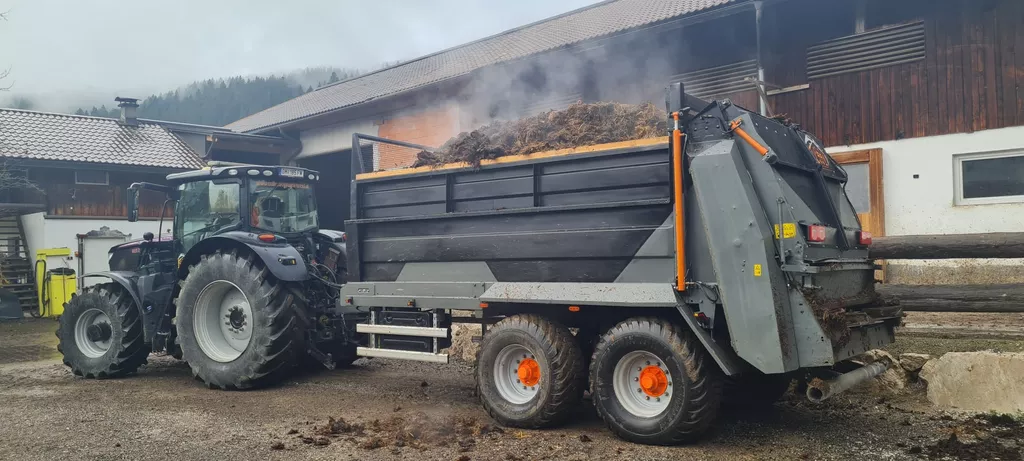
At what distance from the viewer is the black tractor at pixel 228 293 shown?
7.46m

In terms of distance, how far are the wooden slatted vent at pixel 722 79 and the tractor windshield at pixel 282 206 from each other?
6415mm

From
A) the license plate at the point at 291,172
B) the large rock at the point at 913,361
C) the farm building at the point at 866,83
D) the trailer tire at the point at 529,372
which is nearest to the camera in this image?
the trailer tire at the point at 529,372

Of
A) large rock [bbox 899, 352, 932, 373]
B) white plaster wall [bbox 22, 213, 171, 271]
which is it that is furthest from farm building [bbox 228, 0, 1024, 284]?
white plaster wall [bbox 22, 213, 171, 271]

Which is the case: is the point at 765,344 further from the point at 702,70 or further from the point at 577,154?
the point at 702,70

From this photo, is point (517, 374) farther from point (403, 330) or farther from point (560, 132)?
point (560, 132)

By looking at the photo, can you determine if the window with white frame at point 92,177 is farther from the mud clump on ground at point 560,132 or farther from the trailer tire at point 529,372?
the trailer tire at point 529,372

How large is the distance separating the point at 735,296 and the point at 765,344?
1.15 feet

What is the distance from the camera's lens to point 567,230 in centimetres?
566

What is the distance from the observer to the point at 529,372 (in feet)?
18.9

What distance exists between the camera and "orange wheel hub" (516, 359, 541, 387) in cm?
573

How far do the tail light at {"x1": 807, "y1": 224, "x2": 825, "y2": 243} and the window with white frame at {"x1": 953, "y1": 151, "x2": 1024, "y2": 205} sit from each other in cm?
631

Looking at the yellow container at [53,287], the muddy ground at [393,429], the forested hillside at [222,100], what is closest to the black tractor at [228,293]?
the muddy ground at [393,429]

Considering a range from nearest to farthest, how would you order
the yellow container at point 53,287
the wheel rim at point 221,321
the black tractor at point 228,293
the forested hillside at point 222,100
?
1. the black tractor at point 228,293
2. the wheel rim at point 221,321
3. the yellow container at point 53,287
4. the forested hillside at point 222,100

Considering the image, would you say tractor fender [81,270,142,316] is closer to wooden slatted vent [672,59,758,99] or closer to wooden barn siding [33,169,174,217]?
wooden slatted vent [672,59,758,99]
